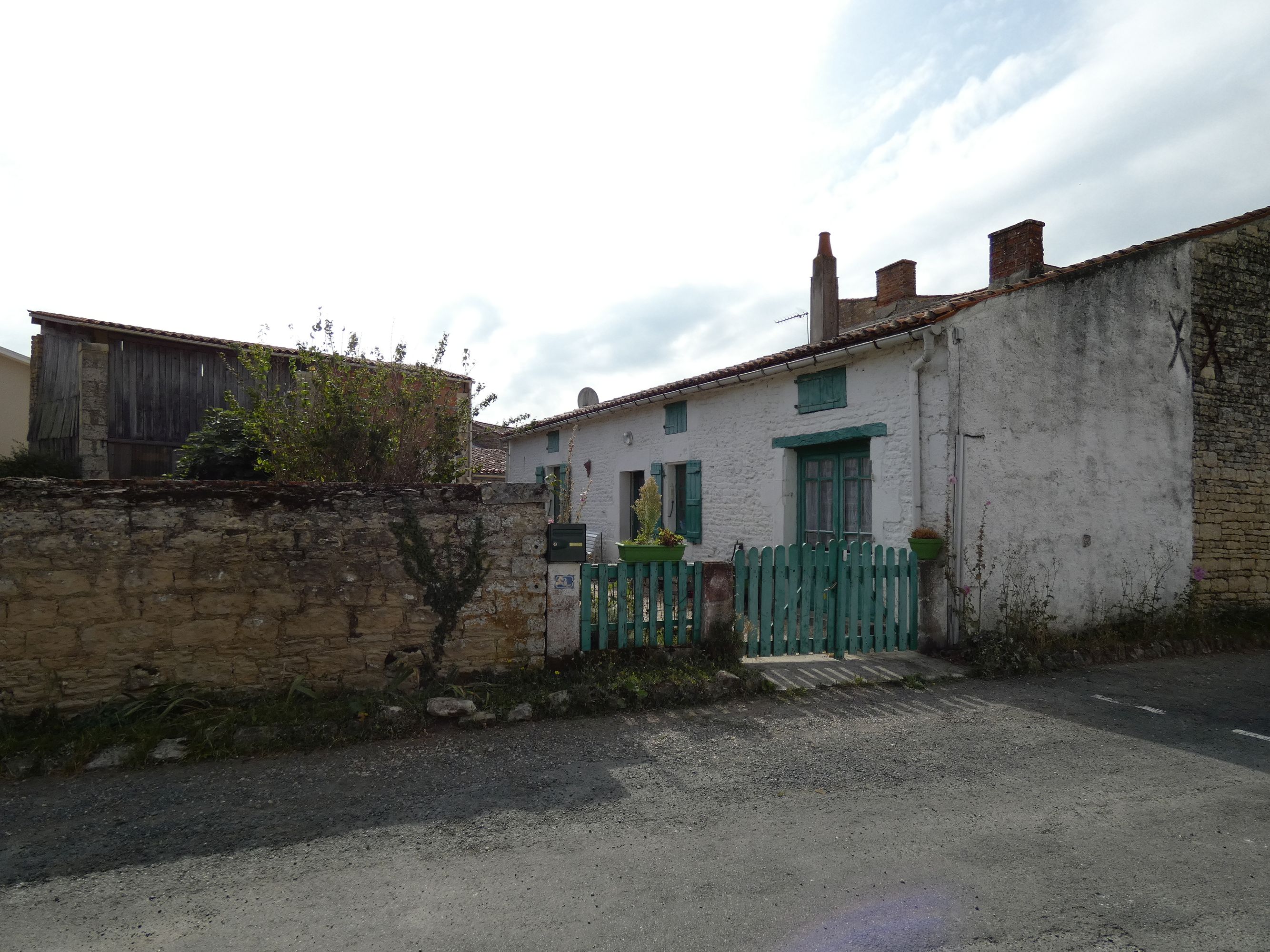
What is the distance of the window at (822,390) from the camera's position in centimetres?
856

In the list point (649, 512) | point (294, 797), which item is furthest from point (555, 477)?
point (294, 797)

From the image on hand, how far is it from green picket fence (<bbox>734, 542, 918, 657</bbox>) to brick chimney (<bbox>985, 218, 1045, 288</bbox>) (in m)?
4.25

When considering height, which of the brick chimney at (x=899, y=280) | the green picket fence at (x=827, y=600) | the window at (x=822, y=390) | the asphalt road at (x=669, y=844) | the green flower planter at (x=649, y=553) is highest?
the brick chimney at (x=899, y=280)

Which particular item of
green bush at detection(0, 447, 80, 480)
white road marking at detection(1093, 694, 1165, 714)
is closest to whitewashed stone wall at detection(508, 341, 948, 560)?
white road marking at detection(1093, 694, 1165, 714)

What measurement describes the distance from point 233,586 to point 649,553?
3410 millimetres

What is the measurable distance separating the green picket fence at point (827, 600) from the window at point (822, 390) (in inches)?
85.5

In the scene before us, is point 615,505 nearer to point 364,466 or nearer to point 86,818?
point 364,466

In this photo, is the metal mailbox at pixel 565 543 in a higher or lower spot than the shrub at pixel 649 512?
lower

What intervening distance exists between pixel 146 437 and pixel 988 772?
49.8ft

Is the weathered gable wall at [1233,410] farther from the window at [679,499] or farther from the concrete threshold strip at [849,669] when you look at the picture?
the window at [679,499]

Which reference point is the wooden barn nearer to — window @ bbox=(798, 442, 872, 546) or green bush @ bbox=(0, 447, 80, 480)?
green bush @ bbox=(0, 447, 80, 480)

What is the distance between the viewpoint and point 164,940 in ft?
8.18

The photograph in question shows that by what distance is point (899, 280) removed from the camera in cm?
1614

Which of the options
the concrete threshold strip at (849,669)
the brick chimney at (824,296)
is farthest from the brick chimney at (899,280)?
the concrete threshold strip at (849,669)
